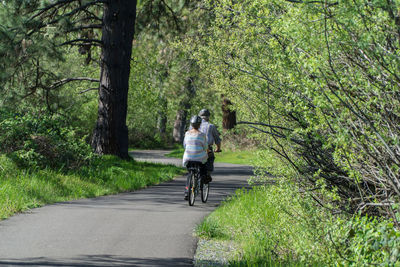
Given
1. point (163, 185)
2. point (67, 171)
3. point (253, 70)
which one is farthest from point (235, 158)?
point (253, 70)

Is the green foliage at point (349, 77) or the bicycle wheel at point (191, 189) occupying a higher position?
the green foliage at point (349, 77)

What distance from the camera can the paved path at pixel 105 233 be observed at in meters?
6.97

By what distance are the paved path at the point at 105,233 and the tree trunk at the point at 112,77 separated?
18.3 ft

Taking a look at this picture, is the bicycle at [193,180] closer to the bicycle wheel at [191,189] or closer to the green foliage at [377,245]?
the bicycle wheel at [191,189]

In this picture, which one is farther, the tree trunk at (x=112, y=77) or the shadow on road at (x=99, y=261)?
the tree trunk at (x=112, y=77)

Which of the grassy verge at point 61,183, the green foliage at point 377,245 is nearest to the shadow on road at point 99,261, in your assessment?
the green foliage at point 377,245

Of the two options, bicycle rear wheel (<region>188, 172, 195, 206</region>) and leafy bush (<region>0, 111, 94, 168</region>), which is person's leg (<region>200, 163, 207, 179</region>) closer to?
bicycle rear wheel (<region>188, 172, 195, 206</region>)

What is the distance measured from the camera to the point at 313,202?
744cm

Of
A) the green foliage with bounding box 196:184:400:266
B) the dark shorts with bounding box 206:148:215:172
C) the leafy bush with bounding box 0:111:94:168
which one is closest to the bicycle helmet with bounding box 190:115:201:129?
the dark shorts with bounding box 206:148:215:172

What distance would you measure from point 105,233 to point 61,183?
4.38 meters

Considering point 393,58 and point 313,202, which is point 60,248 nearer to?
point 313,202

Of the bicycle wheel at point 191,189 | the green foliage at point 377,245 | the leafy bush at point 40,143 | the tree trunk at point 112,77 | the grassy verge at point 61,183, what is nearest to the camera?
the green foliage at point 377,245

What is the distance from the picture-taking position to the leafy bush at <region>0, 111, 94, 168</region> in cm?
1303

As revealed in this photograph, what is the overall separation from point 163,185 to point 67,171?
308cm
